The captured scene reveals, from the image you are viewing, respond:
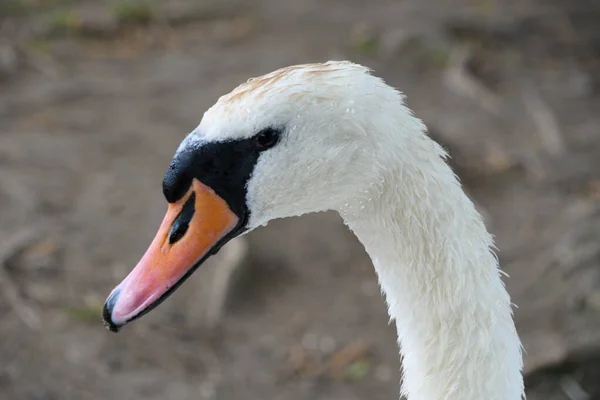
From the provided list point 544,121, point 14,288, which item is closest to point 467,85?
point 544,121

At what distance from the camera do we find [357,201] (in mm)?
1983

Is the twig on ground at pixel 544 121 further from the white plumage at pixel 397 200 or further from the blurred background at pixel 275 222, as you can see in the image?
the white plumage at pixel 397 200

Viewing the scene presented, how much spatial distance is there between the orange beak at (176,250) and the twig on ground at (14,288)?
2.61 m

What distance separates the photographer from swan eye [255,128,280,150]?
6.07 ft

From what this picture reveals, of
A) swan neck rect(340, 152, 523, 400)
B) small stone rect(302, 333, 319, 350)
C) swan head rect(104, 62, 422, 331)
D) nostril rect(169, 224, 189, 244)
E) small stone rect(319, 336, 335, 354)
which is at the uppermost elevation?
swan head rect(104, 62, 422, 331)

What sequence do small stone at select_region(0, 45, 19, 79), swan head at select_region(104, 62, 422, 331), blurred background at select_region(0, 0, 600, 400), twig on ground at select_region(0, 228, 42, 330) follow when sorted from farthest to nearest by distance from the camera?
1. small stone at select_region(0, 45, 19, 79)
2. twig on ground at select_region(0, 228, 42, 330)
3. blurred background at select_region(0, 0, 600, 400)
4. swan head at select_region(104, 62, 422, 331)

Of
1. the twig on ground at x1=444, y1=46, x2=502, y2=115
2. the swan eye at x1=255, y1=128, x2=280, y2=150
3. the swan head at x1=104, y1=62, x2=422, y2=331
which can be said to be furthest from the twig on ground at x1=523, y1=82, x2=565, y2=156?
the swan eye at x1=255, y1=128, x2=280, y2=150

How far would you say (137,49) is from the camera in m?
7.68

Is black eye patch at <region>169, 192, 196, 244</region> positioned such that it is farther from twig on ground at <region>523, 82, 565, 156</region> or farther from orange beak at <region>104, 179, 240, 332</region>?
twig on ground at <region>523, 82, 565, 156</region>

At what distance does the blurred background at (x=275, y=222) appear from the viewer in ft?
13.6

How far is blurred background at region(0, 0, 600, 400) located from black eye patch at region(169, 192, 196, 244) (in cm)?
226

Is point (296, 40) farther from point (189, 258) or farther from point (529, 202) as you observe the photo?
point (189, 258)

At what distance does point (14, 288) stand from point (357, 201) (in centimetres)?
309

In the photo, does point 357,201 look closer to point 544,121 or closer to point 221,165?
point 221,165
